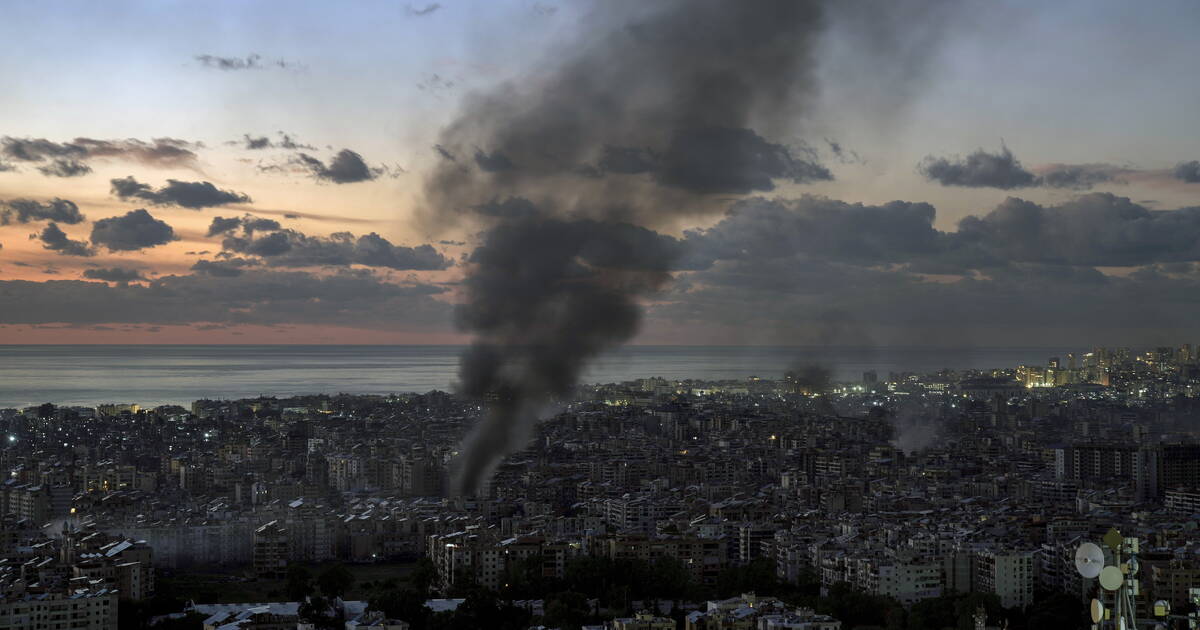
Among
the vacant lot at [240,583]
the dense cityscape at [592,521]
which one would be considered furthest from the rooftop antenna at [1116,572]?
the vacant lot at [240,583]

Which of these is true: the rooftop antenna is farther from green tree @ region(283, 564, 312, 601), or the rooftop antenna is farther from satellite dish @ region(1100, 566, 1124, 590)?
green tree @ region(283, 564, 312, 601)

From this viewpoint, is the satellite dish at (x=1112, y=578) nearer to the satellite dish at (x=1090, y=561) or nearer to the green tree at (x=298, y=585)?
the satellite dish at (x=1090, y=561)

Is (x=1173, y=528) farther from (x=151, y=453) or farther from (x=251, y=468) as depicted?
(x=151, y=453)

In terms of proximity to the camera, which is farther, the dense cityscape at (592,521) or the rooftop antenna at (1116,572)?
the dense cityscape at (592,521)

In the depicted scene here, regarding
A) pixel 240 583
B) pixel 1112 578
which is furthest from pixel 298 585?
pixel 1112 578

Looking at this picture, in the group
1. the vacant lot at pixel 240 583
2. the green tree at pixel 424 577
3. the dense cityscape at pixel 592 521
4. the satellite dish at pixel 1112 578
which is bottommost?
the vacant lot at pixel 240 583

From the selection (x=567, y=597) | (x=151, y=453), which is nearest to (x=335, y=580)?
(x=567, y=597)

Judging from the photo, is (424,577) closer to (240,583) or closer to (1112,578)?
(240,583)
